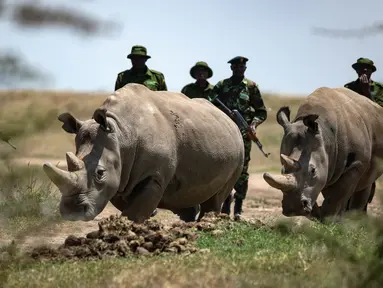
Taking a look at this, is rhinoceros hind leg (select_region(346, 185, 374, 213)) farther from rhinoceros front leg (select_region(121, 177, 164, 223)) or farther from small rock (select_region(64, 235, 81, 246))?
small rock (select_region(64, 235, 81, 246))

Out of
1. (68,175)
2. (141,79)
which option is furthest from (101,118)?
(141,79)

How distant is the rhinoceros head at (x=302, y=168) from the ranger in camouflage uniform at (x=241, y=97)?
2336mm

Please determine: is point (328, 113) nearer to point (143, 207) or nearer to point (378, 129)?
point (378, 129)

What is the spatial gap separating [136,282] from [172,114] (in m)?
4.13

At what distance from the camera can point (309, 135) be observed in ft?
34.1

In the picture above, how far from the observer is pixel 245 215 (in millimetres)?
13789

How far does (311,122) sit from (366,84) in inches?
105

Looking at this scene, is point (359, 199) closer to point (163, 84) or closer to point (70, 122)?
point (163, 84)

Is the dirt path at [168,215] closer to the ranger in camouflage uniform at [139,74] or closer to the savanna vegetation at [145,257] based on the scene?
the savanna vegetation at [145,257]

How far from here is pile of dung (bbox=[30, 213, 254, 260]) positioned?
23.4 feet

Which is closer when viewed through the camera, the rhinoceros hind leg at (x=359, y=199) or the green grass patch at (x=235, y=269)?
the green grass patch at (x=235, y=269)

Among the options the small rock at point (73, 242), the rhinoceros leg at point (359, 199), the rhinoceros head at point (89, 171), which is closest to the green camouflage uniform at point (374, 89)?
the rhinoceros leg at point (359, 199)

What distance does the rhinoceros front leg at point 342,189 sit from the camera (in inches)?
423

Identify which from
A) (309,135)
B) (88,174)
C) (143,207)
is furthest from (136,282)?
(309,135)
